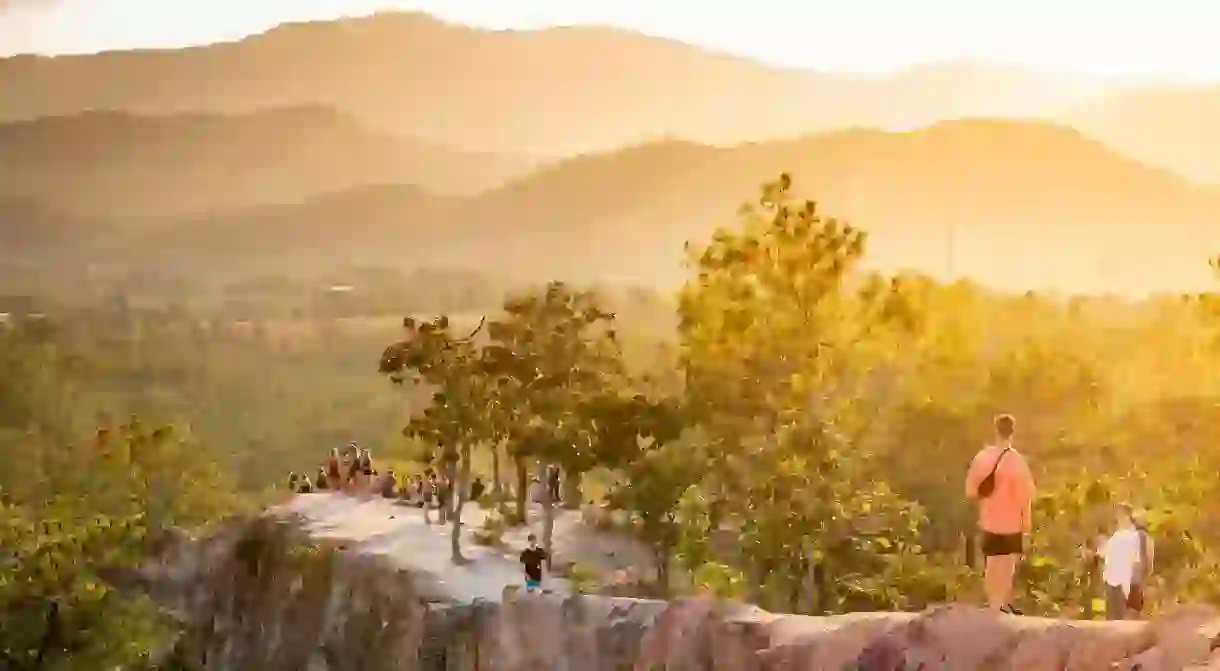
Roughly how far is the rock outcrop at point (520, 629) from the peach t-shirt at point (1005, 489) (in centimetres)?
65

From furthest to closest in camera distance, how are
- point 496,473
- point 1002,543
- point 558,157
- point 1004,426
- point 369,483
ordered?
point 558,157 → point 369,483 → point 496,473 → point 1002,543 → point 1004,426

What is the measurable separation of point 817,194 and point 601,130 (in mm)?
3856

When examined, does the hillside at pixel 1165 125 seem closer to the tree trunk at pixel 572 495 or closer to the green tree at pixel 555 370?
the green tree at pixel 555 370

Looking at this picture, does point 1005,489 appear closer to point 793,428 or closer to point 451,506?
point 793,428

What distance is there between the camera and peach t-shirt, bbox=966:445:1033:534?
301 inches

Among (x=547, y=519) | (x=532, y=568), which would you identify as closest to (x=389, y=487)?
(x=547, y=519)

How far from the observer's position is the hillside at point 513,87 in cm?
1717

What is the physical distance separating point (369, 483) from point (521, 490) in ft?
10.2

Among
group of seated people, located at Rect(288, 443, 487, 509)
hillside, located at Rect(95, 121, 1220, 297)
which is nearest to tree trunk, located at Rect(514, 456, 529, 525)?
group of seated people, located at Rect(288, 443, 487, 509)

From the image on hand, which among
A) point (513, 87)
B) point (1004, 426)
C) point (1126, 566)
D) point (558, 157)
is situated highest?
point (513, 87)

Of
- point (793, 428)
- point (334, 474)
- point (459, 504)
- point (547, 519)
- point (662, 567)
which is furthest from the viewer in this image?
point (334, 474)

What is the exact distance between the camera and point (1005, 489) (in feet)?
25.2

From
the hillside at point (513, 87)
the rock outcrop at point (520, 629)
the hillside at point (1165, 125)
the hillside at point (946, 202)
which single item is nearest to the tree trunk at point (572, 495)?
the rock outcrop at point (520, 629)

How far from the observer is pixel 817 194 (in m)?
17.8
